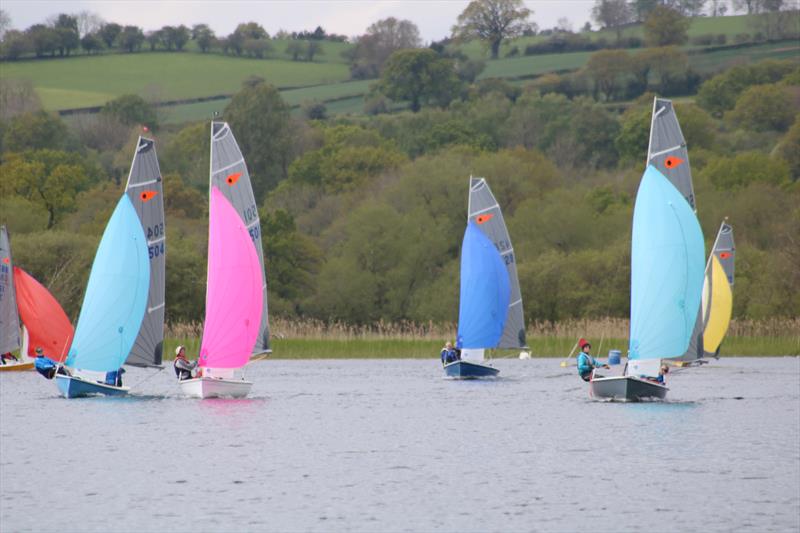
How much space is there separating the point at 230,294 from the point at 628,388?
1057cm

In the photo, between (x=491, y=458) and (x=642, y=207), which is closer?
(x=491, y=458)

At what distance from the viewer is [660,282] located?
39.5m

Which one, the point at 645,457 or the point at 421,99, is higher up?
A: the point at 421,99

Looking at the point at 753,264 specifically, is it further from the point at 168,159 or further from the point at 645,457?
the point at 168,159

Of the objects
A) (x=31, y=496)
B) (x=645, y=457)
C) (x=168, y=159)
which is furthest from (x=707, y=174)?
(x=31, y=496)

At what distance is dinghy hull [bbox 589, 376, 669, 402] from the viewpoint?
39531 millimetres

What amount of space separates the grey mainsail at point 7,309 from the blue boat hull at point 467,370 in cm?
1689

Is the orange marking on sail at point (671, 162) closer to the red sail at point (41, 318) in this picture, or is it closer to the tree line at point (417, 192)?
the red sail at point (41, 318)

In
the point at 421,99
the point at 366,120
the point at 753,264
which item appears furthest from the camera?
the point at 421,99

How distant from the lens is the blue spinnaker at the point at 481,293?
51500 mm

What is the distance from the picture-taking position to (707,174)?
3676 inches

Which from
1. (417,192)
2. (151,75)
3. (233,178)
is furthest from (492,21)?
(233,178)

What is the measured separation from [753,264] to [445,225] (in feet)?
55.9

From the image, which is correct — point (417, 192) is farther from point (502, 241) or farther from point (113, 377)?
point (113, 377)
